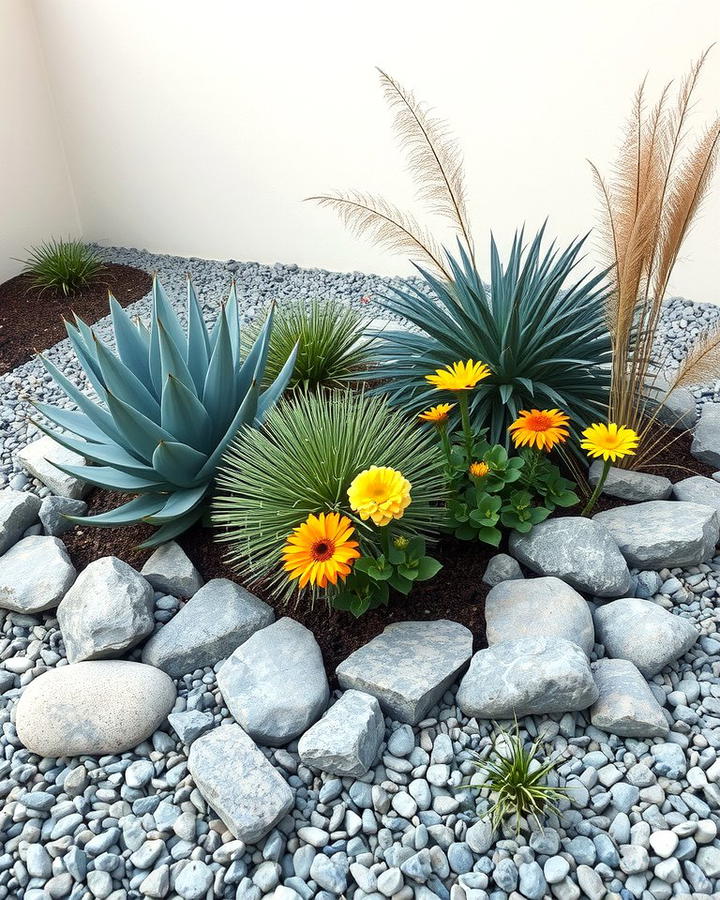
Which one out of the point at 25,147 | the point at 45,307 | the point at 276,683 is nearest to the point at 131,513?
the point at 276,683

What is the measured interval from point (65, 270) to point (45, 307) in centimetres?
28

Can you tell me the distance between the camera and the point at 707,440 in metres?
2.70

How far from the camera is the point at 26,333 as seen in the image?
4.51 metres

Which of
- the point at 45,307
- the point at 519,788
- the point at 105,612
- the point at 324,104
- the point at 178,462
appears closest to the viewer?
the point at 519,788

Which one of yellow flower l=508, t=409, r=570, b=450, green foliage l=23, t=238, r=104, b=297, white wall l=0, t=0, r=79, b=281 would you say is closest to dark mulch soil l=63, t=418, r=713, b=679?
yellow flower l=508, t=409, r=570, b=450

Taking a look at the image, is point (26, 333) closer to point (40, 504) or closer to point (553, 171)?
point (40, 504)

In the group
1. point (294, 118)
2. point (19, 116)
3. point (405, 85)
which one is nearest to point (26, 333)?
point (19, 116)

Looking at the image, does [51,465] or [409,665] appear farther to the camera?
[51,465]

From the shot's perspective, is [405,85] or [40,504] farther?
[405,85]

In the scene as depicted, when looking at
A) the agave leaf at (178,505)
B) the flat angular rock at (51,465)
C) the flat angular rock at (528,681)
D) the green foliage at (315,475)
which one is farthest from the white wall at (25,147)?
the flat angular rock at (528,681)

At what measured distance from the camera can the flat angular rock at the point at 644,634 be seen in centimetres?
196

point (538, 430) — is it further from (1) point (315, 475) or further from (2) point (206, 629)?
(2) point (206, 629)

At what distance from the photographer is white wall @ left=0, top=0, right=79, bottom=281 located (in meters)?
5.00

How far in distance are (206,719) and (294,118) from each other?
371cm
